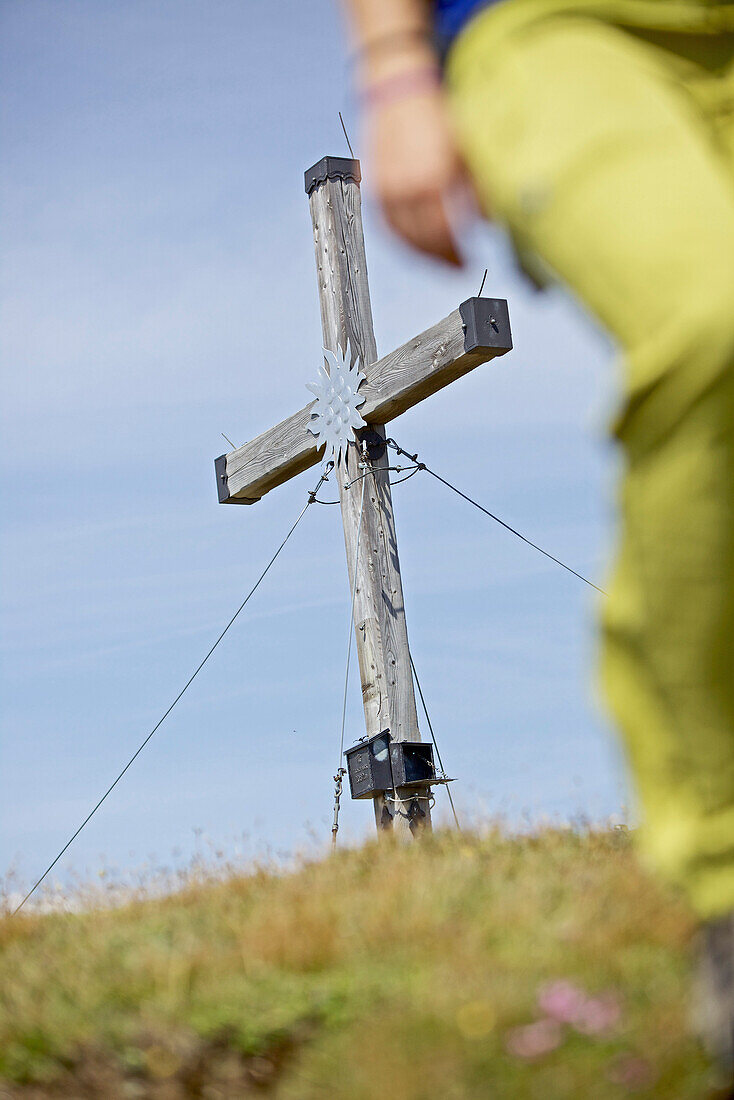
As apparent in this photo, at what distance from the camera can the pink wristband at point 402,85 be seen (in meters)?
2.11

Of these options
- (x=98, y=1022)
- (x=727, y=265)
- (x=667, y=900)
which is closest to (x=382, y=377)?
(x=667, y=900)

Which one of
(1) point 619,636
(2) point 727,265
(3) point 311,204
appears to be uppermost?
(3) point 311,204

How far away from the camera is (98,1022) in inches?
102

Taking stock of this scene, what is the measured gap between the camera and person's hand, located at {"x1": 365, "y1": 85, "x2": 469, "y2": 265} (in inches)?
82.0

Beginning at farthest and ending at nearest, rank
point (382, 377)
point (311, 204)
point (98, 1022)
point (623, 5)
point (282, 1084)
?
1. point (311, 204)
2. point (382, 377)
3. point (98, 1022)
4. point (282, 1084)
5. point (623, 5)

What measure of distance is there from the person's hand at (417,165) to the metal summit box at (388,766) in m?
4.81

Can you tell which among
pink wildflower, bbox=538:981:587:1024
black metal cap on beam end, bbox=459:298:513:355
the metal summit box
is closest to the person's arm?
pink wildflower, bbox=538:981:587:1024

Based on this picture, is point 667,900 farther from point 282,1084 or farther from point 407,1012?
point 282,1084

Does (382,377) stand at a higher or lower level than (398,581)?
higher

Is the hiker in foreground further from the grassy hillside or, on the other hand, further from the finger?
the grassy hillside

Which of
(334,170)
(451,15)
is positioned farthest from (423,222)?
(334,170)

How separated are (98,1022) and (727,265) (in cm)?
191

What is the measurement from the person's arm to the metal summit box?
4.77 meters

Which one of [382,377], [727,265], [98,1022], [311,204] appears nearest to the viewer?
[727,265]
